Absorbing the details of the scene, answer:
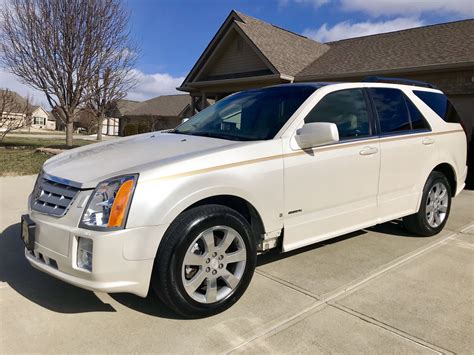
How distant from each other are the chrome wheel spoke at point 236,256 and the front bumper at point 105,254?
590 mm

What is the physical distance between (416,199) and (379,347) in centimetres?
247

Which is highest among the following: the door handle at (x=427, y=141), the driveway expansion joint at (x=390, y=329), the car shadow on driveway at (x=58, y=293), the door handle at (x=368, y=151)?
the door handle at (x=427, y=141)

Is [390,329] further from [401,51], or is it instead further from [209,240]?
[401,51]

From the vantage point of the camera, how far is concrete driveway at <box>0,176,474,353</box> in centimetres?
253

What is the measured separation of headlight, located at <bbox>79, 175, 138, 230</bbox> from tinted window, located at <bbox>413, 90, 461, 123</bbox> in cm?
377

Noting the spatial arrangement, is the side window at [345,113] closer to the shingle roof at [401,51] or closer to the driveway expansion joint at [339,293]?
the driveway expansion joint at [339,293]

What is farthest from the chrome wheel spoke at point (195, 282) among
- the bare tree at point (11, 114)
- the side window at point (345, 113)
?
the bare tree at point (11, 114)

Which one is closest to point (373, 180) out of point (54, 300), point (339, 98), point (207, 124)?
point (339, 98)

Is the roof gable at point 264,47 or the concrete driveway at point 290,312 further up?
the roof gable at point 264,47

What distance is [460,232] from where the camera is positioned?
202 inches

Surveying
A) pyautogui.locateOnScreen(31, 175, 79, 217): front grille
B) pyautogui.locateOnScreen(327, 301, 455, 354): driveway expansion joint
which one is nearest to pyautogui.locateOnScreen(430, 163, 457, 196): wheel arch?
pyautogui.locateOnScreen(327, 301, 455, 354): driveway expansion joint

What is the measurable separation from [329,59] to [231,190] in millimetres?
13878

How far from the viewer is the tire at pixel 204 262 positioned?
2.64 m

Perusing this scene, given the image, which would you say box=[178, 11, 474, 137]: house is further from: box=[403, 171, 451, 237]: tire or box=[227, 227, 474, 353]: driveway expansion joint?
box=[227, 227, 474, 353]: driveway expansion joint
